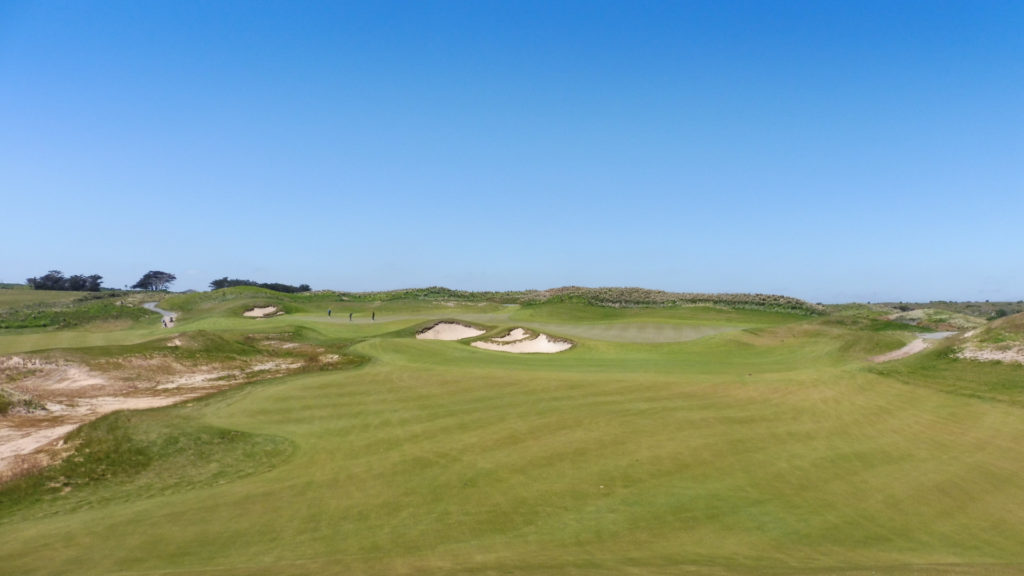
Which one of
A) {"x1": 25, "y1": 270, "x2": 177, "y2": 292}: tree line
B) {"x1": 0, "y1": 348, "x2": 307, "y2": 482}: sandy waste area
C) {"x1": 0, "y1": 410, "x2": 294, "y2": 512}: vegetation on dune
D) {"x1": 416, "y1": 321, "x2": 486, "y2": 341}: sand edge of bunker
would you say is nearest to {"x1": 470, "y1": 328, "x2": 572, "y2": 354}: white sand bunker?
{"x1": 416, "y1": 321, "x2": 486, "y2": 341}: sand edge of bunker

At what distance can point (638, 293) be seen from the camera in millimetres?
78000

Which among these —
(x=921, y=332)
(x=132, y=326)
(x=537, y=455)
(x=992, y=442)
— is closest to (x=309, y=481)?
(x=537, y=455)

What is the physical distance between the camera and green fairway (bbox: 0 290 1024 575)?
9742mm

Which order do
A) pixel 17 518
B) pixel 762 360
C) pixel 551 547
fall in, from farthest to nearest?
pixel 762 360 → pixel 17 518 → pixel 551 547

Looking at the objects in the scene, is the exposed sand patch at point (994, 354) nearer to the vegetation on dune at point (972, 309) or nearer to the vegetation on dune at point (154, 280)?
the vegetation on dune at point (972, 309)

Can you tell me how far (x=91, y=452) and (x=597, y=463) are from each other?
42.5ft

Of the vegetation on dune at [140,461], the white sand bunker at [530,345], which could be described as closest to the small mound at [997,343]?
the white sand bunker at [530,345]

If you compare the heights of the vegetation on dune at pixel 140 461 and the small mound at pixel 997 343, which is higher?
the small mound at pixel 997 343

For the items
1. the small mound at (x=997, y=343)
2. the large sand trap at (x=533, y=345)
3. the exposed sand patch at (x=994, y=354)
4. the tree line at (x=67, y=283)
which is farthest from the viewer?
the tree line at (x=67, y=283)

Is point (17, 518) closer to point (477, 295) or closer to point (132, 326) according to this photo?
point (132, 326)

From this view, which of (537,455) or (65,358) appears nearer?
(537,455)

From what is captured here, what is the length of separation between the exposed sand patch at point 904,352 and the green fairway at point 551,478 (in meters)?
2.70

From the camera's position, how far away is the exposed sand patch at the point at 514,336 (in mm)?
43322

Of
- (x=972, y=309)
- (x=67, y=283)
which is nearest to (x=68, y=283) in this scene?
(x=67, y=283)
